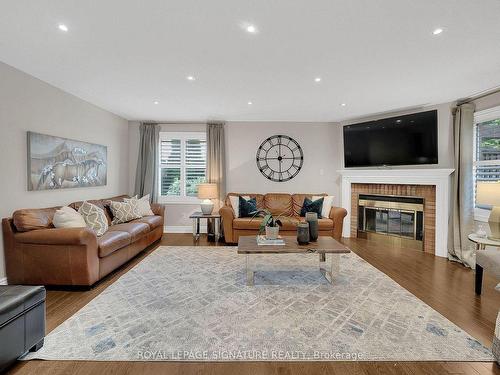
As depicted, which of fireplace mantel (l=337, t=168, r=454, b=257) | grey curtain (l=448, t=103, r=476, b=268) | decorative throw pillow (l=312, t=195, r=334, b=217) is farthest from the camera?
decorative throw pillow (l=312, t=195, r=334, b=217)

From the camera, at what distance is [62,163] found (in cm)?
379

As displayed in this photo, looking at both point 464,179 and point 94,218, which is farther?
point 464,179

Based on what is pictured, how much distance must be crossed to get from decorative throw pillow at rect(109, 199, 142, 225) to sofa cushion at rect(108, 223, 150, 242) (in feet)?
1.33

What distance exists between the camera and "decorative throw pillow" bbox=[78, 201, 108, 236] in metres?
3.50

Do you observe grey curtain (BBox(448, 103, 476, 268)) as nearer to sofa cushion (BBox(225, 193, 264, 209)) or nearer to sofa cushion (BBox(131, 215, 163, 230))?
sofa cushion (BBox(225, 193, 264, 209))

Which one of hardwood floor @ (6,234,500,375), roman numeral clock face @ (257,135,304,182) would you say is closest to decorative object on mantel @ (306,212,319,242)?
hardwood floor @ (6,234,500,375)

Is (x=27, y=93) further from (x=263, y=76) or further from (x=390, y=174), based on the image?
(x=390, y=174)

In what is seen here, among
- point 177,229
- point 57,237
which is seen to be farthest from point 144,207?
point 57,237

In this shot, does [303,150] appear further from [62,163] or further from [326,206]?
[62,163]

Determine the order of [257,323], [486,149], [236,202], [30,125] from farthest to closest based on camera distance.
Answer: [236,202], [486,149], [30,125], [257,323]

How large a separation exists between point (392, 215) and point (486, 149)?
179 centimetres

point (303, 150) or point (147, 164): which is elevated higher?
point (303, 150)

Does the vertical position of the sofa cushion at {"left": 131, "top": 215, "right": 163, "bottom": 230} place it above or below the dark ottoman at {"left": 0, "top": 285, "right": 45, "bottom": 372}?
above

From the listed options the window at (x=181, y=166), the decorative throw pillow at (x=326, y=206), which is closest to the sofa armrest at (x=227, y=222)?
the window at (x=181, y=166)
